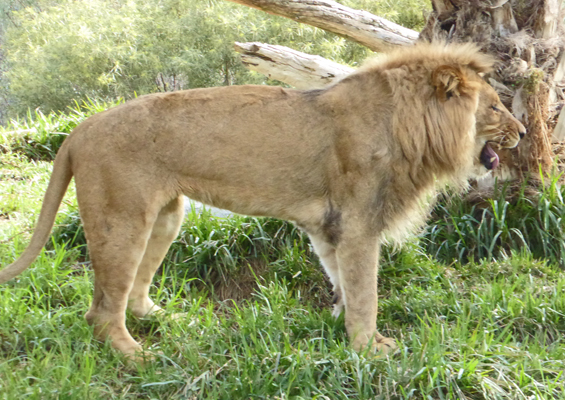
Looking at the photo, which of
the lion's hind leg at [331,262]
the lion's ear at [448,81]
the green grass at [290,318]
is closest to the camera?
the green grass at [290,318]

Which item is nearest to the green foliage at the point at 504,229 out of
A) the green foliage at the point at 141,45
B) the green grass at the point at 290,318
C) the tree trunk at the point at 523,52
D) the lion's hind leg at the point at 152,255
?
the green grass at the point at 290,318

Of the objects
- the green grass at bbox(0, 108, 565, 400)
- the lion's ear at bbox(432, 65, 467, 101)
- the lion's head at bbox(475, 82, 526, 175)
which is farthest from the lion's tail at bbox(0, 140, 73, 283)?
the lion's head at bbox(475, 82, 526, 175)

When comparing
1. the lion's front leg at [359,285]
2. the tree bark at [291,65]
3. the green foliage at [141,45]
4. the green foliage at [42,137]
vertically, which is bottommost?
the green foliage at [141,45]

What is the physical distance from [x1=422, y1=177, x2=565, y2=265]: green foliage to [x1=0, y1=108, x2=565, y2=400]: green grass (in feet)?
0.04

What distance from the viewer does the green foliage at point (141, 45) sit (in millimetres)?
14859

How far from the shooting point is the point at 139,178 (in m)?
2.84

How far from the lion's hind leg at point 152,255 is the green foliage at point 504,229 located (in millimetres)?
1969

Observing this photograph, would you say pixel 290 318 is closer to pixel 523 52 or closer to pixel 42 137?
pixel 523 52

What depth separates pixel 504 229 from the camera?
4.32 m

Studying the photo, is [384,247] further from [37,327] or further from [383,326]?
[37,327]

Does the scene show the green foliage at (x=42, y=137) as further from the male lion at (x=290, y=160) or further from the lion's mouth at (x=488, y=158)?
the lion's mouth at (x=488, y=158)

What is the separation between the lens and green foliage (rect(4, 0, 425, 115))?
14.9 metres

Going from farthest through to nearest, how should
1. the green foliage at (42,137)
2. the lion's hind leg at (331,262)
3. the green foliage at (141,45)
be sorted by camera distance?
the green foliage at (141,45) → the green foliage at (42,137) → the lion's hind leg at (331,262)

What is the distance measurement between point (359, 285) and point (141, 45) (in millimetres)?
14509
